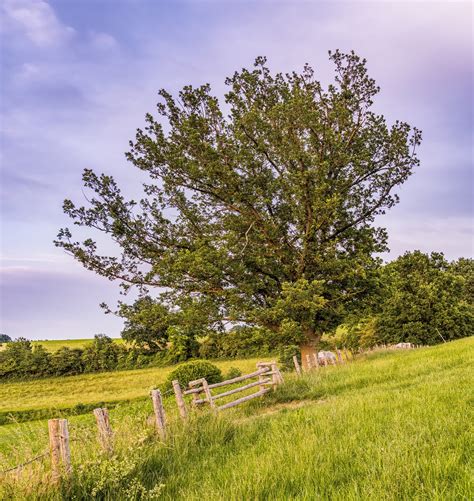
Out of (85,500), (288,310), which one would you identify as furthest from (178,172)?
(85,500)

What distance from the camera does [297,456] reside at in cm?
497

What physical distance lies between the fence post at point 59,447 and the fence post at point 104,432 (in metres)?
0.74

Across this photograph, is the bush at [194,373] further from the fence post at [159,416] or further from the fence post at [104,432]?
the fence post at [104,432]

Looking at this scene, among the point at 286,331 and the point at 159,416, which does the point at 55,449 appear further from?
the point at 286,331

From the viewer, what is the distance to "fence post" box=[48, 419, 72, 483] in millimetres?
5317

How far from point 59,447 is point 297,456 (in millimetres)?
3359

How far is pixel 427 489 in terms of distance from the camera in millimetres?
3600

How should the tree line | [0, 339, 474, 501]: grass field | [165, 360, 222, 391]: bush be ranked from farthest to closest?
[165, 360, 222, 391]: bush < the tree line < [0, 339, 474, 501]: grass field

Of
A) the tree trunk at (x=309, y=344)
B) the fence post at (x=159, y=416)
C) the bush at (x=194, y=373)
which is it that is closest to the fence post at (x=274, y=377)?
the tree trunk at (x=309, y=344)

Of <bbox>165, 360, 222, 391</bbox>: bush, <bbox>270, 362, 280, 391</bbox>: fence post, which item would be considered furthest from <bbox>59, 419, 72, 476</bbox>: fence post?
<bbox>165, 360, 222, 391</bbox>: bush

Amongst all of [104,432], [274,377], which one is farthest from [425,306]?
[104,432]

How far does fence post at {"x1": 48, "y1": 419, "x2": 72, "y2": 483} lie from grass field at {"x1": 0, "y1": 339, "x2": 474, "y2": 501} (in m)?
→ 0.17

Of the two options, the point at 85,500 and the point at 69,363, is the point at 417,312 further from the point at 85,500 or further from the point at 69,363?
the point at 69,363

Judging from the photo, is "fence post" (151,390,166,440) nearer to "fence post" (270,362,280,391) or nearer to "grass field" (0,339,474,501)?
"grass field" (0,339,474,501)
